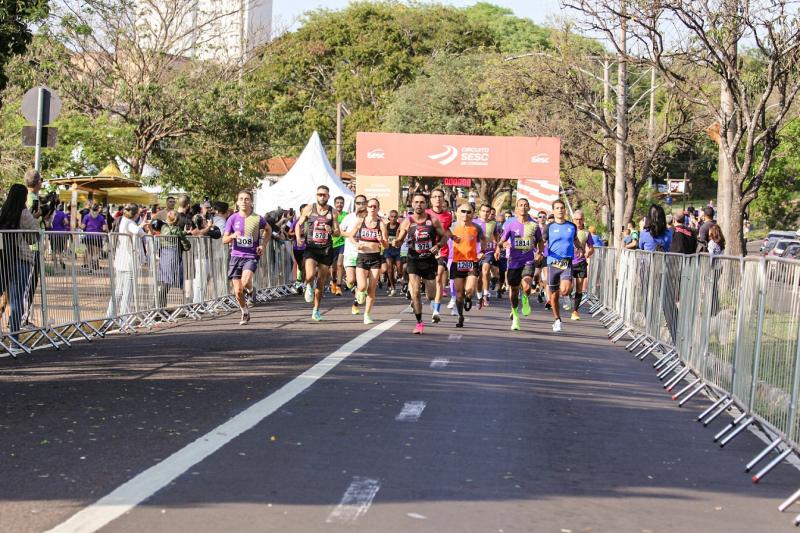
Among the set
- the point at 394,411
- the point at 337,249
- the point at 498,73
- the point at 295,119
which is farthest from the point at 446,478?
the point at 295,119

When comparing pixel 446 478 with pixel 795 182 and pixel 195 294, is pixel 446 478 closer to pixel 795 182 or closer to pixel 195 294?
pixel 195 294

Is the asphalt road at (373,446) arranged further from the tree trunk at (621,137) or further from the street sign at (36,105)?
the tree trunk at (621,137)

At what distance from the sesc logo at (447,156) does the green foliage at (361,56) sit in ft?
111

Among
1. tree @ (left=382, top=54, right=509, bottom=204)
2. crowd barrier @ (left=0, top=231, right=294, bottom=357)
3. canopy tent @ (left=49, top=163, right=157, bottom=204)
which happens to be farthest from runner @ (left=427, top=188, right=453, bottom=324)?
tree @ (left=382, top=54, right=509, bottom=204)

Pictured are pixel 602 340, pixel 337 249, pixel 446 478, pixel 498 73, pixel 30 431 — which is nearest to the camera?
pixel 446 478

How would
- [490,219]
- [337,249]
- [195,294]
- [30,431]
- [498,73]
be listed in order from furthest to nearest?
[498,73]
[337,249]
[490,219]
[195,294]
[30,431]

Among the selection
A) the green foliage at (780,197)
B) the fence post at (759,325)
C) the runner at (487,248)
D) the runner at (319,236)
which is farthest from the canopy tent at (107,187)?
the green foliage at (780,197)

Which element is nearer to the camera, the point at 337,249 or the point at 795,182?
the point at 337,249

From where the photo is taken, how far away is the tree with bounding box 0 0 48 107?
15.0 metres

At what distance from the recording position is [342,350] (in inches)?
558

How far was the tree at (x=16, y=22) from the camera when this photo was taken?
14961mm

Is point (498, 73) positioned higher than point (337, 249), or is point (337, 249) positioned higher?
point (498, 73)

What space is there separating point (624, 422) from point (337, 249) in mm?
17446

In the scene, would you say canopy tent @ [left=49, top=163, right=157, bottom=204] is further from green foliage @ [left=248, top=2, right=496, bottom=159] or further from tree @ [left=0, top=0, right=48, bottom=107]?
green foliage @ [left=248, top=2, right=496, bottom=159]
